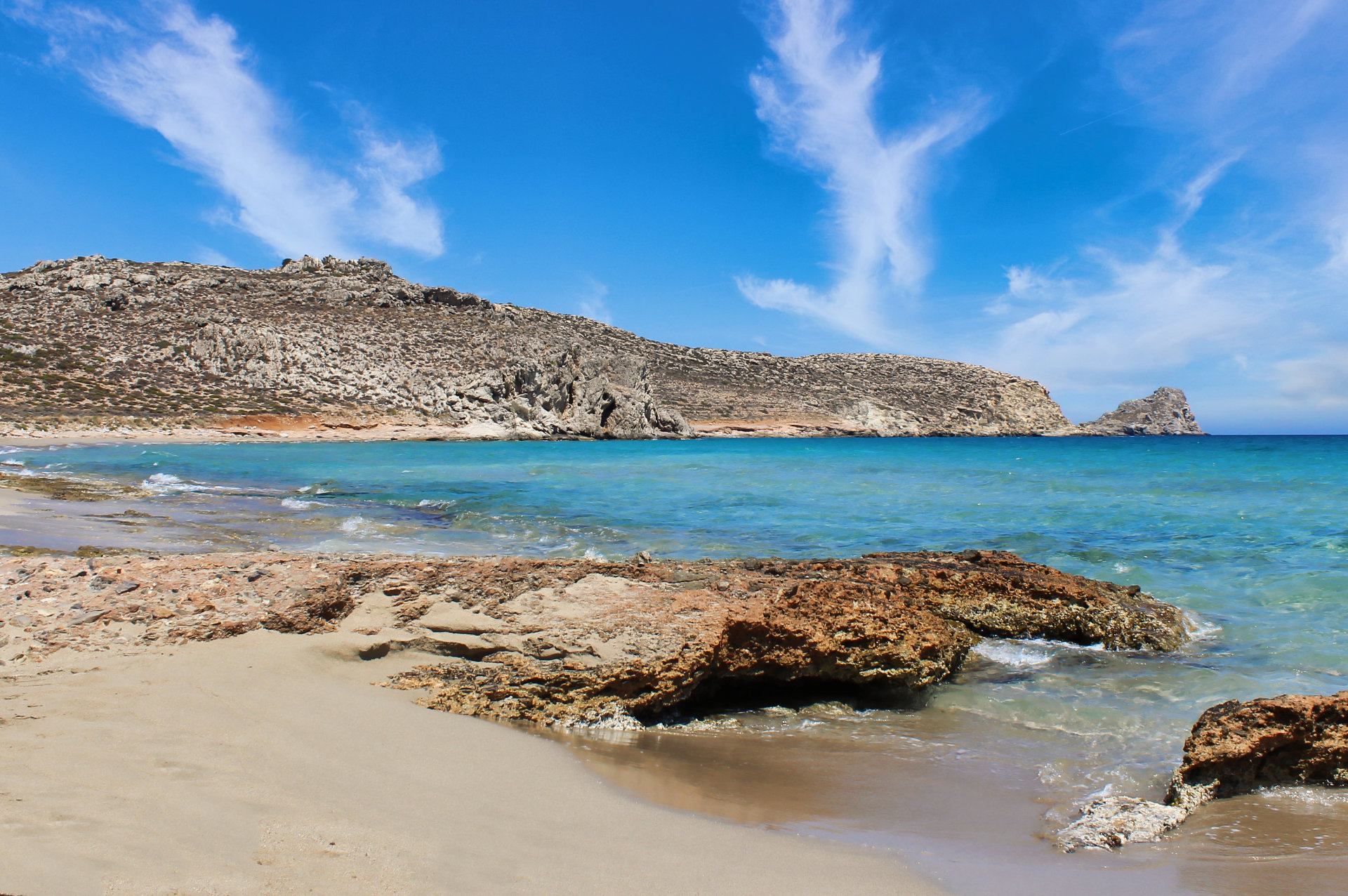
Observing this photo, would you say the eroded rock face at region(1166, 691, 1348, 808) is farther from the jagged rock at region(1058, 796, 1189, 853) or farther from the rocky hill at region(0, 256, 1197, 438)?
the rocky hill at region(0, 256, 1197, 438)

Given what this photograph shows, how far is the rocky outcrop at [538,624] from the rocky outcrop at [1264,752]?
55.6 inches

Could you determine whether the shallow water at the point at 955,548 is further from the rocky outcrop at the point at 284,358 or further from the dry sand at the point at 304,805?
the rocky outcrop at the point at 284,358

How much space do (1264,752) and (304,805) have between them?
395 cm

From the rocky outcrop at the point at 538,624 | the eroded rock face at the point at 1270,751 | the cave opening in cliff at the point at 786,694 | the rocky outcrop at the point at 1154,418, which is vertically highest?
the rocky outcrop at the point at 1154,418

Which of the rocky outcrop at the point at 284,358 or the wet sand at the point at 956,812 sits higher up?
the rocky outcrop at the point at 284,358

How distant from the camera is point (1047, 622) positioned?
17.7ft

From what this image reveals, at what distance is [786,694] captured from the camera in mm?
4250

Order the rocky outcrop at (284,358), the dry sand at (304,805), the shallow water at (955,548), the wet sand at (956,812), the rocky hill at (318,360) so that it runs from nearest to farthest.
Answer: the dry sand at (304,805) < the wet sand at (956,812) < the shallow water at (955,548) < the rocky hill at (318,360) < the rocky outcrop at (284,358)

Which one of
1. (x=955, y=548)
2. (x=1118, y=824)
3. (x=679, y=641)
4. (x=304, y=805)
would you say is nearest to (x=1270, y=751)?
(x=1118, y=824)

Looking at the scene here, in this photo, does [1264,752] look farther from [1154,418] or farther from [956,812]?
[1154,418]

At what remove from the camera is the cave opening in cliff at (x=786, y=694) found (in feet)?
13.4

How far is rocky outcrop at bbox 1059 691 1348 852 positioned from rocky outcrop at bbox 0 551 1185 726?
4.63ft

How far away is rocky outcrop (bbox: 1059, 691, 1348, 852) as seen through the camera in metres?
3.07

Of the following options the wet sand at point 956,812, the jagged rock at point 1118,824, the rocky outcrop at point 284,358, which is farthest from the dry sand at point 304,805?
the rocky outcrop at point 284,358
